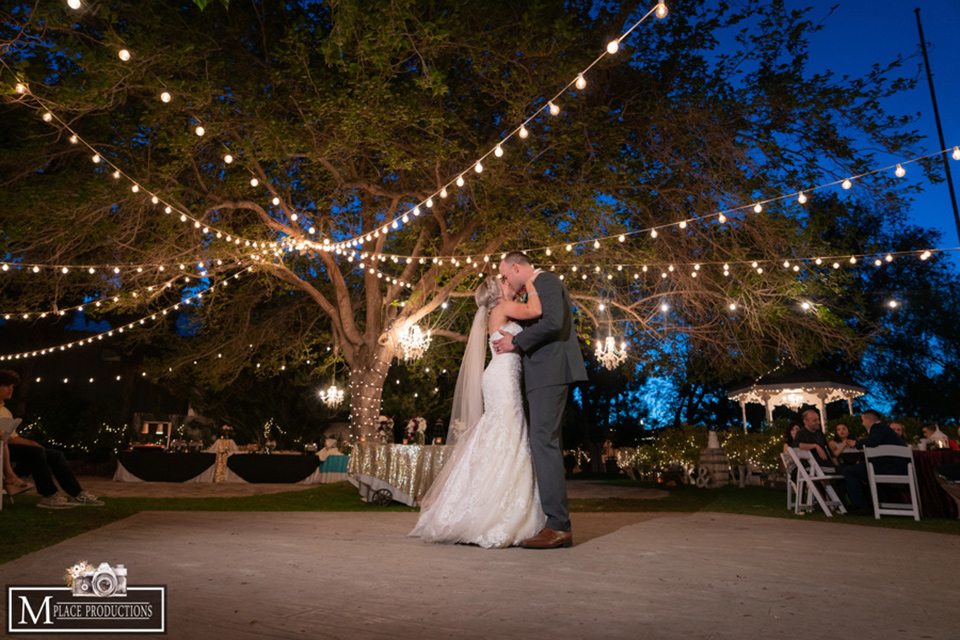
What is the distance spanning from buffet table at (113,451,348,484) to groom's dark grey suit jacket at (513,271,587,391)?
963 cm

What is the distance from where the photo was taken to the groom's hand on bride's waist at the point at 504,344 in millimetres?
4086

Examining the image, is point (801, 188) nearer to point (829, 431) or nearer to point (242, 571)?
point (829, 431)

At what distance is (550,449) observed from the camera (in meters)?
A: 3.74

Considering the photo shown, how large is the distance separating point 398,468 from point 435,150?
4.10m

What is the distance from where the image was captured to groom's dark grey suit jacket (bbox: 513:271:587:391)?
3.82m

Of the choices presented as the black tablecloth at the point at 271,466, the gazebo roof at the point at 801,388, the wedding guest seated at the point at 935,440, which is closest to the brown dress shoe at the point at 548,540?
the wedding guest seated at the point at 935,440

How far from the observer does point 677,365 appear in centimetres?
1191

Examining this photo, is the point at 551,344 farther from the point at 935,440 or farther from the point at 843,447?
the point at 935,440

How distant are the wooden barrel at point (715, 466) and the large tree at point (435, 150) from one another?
7.31 ft

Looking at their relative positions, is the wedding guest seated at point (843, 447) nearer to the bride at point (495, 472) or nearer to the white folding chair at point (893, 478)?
the white folding chair at point (893, 478)

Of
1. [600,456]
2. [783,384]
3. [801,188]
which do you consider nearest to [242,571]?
[801,188]

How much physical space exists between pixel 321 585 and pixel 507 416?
1897 millimetres

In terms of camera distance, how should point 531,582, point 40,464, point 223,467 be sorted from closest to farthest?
point 531,582 → point 40,464 → point 223,467

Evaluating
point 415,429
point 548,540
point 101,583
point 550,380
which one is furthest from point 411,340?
point 101,583
